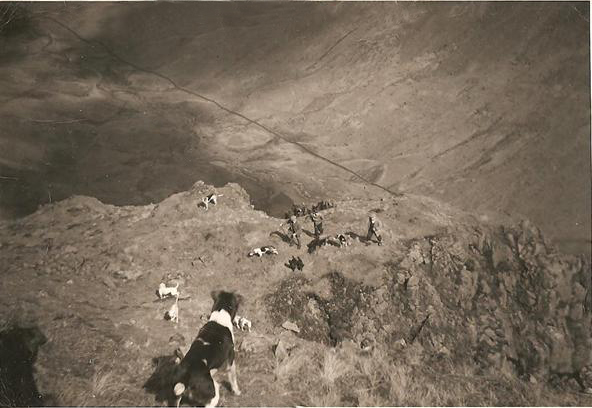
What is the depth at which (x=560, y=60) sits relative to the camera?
16.1ft

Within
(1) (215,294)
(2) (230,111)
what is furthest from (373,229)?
(2) (230,111)

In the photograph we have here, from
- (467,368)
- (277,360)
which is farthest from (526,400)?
(277,360)

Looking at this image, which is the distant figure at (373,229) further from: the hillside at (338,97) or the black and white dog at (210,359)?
the black and white dog at (210,359)

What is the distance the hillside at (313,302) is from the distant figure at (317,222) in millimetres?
93

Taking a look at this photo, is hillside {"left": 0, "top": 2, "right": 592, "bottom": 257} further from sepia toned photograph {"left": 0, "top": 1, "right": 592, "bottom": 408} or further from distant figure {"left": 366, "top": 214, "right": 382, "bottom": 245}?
distant figure {"left": 366, "top": 214, "right": 382, "bottom": 245}

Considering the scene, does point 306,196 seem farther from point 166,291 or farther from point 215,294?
point 166,291

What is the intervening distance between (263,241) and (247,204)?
481mm

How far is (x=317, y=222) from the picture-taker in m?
4.54

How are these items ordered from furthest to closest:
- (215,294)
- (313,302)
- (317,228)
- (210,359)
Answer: (317,228), (313,302), (215,294), (210,359)

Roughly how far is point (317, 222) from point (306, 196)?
38cm

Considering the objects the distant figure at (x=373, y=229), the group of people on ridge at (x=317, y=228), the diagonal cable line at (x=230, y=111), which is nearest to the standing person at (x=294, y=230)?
the group of people on ridge at (x=317, y=228)

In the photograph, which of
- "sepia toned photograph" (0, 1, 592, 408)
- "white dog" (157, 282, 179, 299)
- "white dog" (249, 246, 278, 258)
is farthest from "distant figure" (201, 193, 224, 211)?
"white dog" (157, 282, 179, 299)

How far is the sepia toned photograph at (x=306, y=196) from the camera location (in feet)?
12.8

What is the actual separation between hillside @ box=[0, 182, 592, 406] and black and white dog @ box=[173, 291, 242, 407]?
316mm
